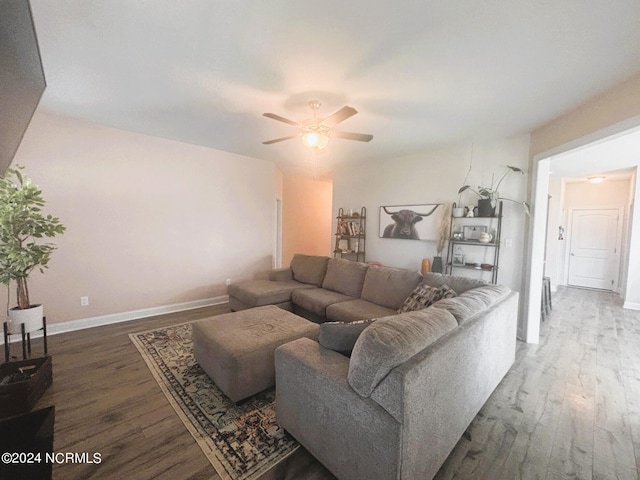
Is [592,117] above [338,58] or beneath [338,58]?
beneath

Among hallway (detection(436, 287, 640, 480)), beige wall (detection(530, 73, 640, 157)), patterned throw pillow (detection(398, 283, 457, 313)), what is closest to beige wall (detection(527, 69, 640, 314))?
beige wall (detection(530, 73, 640, 157))

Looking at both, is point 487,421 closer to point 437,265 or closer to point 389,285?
point 389,285

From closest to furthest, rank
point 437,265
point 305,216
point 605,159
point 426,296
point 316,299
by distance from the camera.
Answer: point 426,296, point 316,299, point 437,265, point 605,159, point 305,216

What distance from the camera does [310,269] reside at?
4.26 meters

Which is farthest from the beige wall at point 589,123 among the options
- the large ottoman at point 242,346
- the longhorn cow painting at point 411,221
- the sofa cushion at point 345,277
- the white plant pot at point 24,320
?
the white plant pot at point 24,320

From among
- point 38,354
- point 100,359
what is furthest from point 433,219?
point 38,354

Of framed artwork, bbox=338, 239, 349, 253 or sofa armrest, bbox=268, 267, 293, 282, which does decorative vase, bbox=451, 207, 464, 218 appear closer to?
framed artwork, bbox=338, 239, 349, 253

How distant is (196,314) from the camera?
158 inches

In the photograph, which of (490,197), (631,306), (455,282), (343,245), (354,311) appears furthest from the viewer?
(343,245)

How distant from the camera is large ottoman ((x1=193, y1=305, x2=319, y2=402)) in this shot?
6.48 ft

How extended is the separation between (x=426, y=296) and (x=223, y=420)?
75.3 inches

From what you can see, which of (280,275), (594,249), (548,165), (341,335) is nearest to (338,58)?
(341,335)

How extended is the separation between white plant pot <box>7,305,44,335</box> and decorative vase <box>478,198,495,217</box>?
5.01 m

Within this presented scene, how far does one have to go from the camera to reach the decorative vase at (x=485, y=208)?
11.5 ft
